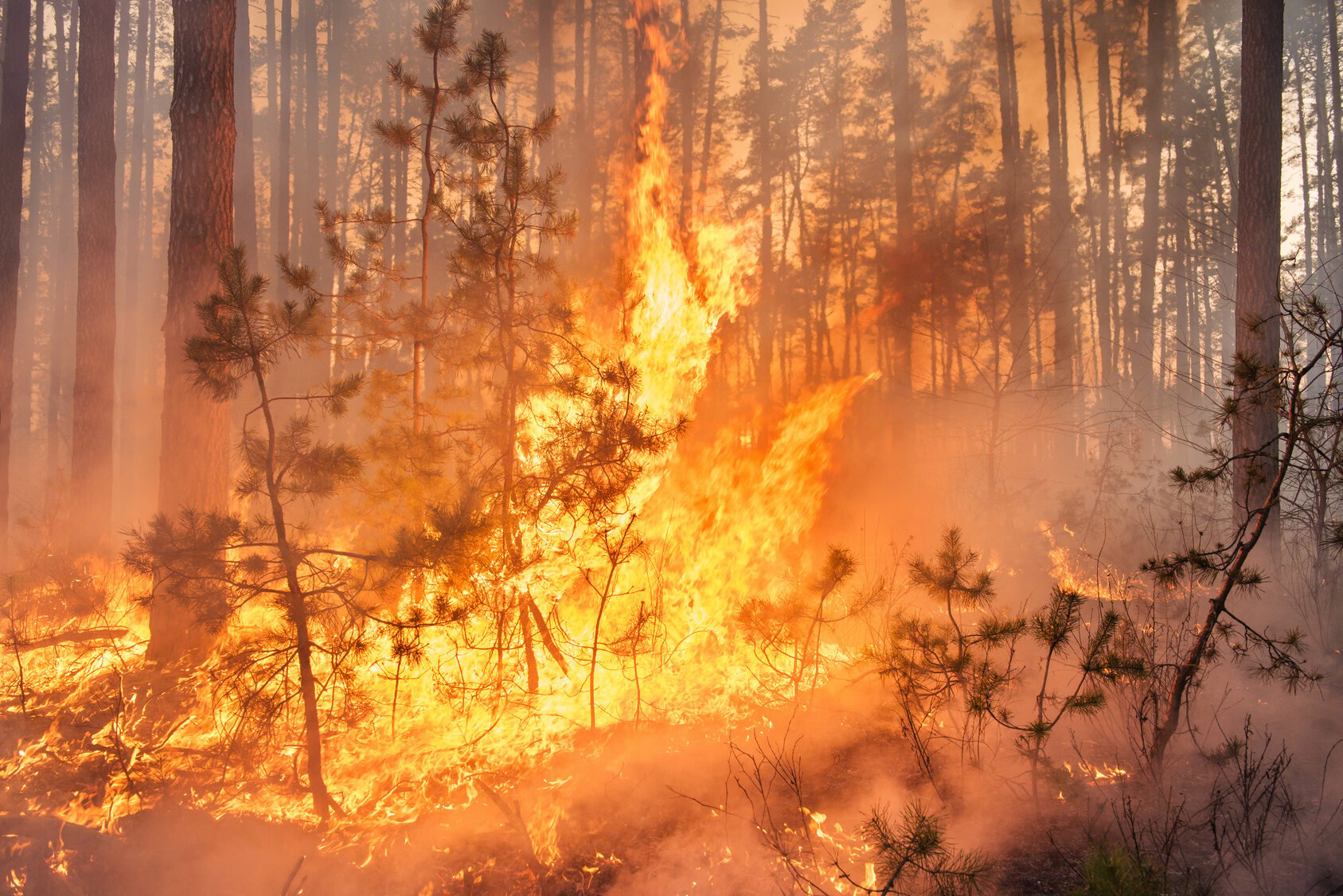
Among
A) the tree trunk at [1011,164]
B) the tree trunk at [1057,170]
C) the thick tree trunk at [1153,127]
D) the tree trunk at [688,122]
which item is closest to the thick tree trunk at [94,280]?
the tree trunk at [688,122]

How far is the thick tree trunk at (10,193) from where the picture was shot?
9633 mm

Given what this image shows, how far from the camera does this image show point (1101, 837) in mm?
3203

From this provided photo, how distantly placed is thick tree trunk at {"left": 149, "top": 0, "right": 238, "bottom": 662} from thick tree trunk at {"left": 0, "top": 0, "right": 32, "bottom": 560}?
610cm

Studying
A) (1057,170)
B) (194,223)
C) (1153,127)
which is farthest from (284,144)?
(1153,127)

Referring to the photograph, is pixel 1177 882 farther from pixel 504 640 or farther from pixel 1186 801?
pixel 504 640

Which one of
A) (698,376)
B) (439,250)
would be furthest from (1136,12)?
(439,250)

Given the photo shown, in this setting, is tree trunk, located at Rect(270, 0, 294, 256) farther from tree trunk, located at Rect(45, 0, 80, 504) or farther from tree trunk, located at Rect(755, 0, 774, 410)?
tree trunk, located at Rect(755, 0, 774, 410)

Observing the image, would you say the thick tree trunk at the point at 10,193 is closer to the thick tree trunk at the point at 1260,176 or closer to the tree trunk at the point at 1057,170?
the thick tree trunk at the point at 1260,176

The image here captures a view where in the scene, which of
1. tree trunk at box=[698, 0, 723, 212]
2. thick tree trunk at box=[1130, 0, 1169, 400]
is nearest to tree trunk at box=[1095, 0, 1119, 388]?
thick tree trunk at box=[1130, 0, 1169, 400]

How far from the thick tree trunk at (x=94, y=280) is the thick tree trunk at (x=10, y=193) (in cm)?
124

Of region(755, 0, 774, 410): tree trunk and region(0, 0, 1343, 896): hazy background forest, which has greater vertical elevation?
region(755, 0, 774, 410): tree trunk

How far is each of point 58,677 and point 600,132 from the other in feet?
59.6

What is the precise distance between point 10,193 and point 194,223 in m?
7.17

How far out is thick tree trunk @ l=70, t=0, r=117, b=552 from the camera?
9.10 metres
